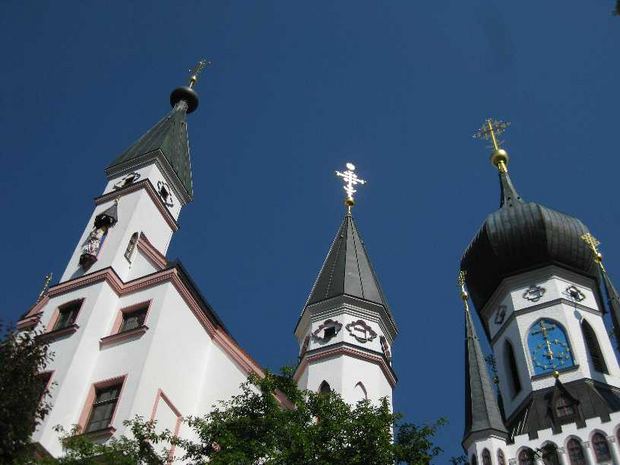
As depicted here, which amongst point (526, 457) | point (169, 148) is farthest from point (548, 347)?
point (169, 148)

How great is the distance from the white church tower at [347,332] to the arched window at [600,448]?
30.9 ft

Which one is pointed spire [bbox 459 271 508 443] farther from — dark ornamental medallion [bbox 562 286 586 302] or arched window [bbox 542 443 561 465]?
dark ornamental medallion [bbox 562 286 586 302]

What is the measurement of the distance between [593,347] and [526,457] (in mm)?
6555

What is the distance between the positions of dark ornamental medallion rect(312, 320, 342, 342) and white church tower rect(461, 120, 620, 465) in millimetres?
8173

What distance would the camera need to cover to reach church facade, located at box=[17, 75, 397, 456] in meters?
17.2

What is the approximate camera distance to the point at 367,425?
43.1ft

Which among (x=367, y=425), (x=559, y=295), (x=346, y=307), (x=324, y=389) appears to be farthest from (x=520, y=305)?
(x=367, y=425)

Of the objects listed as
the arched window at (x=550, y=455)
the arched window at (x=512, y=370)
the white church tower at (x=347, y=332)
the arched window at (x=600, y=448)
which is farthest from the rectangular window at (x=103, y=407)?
the arched window at (x=512, y=370)

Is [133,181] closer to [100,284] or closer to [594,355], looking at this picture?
[100,284]

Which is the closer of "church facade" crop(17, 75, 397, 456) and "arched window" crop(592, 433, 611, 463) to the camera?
"church facade" crop(17, 75, 397, 456)

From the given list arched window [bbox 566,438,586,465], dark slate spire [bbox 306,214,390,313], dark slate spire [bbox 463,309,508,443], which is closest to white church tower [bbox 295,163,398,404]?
dark slate spire [bbox 306,214,390,313]

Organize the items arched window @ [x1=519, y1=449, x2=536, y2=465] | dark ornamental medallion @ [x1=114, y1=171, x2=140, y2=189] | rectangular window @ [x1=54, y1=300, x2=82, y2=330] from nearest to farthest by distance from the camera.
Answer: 1. rectangular window @ [x1=54, y1=300, x2=82, y2=330]
2. dark ornamental medallion @ [x1=114, y1=171, x2=140, y2=189]
3. arched window @ [x1=519, y1=449, x2=536, y2=465]

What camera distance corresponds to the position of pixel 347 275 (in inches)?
894

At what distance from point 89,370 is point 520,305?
67.0 ft
